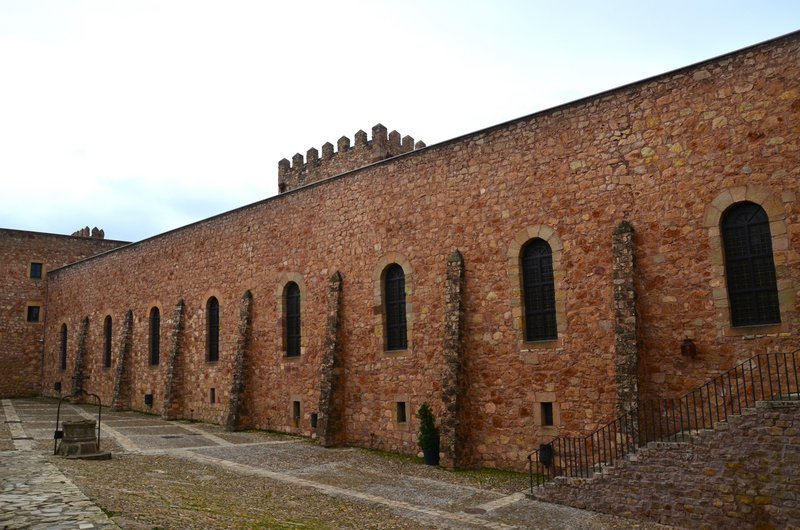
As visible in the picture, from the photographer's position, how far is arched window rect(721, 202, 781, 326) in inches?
418

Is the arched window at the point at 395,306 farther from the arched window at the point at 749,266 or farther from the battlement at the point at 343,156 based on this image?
the battlement at the point at 343,156

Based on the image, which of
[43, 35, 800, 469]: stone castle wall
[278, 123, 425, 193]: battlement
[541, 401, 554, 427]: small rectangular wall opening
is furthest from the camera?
[278, 123, 425, 193]: battlement

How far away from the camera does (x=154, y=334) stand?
85.6ft

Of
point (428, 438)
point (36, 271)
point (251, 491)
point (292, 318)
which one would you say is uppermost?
point (36, 271)

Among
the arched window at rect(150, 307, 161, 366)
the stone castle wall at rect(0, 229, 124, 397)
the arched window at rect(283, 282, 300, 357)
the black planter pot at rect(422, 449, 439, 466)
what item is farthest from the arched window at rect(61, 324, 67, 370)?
the black planter pot at rect(422, 449, 439, 466)

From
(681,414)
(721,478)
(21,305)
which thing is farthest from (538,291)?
(21,305)

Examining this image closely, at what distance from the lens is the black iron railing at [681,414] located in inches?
393

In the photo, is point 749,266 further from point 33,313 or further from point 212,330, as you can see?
point 33,313

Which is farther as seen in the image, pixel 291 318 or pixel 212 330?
pixel 212 330

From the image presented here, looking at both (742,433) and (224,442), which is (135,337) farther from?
(742,433)

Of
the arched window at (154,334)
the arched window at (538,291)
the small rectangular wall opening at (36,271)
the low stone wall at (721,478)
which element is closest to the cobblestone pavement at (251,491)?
the low stone wall at (721,478)

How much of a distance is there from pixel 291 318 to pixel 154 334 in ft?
31.7

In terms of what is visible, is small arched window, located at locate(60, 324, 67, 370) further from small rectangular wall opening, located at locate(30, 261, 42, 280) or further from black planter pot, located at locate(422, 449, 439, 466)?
black planter pot, located at locate(422, 449, 439, 466)

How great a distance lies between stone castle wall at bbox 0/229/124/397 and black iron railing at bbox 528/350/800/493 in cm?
3206
